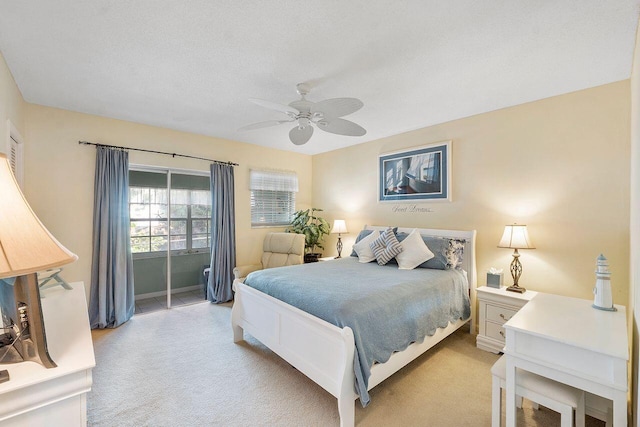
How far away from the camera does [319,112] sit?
2.38 m

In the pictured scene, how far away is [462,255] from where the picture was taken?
3.27 metres

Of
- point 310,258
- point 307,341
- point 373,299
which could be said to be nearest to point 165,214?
point 310,258

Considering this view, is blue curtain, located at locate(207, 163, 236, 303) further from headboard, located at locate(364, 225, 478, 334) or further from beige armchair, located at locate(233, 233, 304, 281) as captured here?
headboard, located at locate(364, 225, 478, 334)

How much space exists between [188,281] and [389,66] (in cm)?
416

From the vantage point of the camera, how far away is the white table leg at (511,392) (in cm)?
158

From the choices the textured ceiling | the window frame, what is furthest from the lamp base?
the window frame

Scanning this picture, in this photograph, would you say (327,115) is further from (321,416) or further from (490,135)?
(321,416)

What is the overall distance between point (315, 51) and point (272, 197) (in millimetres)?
3387

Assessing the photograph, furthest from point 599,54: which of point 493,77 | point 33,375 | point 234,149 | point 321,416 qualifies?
point 234,149

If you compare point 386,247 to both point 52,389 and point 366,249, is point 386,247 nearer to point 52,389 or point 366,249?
point 366,249

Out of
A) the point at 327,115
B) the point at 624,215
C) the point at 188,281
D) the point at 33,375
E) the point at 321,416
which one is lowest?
the point at 321,416

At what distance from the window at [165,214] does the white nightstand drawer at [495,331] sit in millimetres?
4006

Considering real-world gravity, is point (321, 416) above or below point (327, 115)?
below

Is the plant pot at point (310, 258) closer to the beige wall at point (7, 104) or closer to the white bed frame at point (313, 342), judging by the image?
the white bed frame at point (313, 342)
